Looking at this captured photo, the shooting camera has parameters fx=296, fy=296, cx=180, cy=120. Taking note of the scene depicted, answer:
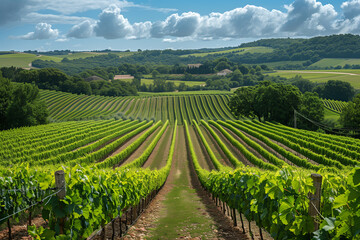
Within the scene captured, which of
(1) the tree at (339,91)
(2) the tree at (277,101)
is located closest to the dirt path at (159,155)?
(2) the tree at (277,101)

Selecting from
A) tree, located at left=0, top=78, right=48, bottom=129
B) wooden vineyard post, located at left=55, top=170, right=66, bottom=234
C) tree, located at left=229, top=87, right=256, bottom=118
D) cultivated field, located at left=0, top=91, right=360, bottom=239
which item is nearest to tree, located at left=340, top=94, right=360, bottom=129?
cultivated field, located at left=0, top=91, right=360, bottom=239

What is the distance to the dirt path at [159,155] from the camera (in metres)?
37.4

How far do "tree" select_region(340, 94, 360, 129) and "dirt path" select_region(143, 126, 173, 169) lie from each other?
33241 millimetres

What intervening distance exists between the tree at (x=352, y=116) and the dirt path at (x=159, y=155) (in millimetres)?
33241

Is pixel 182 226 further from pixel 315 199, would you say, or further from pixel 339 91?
pixel 339 91

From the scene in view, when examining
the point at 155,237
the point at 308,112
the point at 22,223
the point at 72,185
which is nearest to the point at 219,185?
the point at 155,237

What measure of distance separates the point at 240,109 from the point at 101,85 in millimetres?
92023

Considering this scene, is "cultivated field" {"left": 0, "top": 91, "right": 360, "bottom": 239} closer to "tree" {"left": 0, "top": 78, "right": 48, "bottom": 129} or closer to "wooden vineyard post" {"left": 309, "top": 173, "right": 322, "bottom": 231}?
"wooden vineyard post" {"left": 309, "top": 173, "right": 322, "bottom": 231}

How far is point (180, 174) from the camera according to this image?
1328 inches

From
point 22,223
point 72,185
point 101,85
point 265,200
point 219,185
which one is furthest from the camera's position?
point 101,85

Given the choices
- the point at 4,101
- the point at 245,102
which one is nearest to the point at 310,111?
the point at 245,102

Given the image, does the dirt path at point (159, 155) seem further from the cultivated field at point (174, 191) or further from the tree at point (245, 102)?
the tree at point (245, 102)

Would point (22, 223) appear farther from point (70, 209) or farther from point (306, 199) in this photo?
point (306, 199)

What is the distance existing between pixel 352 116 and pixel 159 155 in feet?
119
